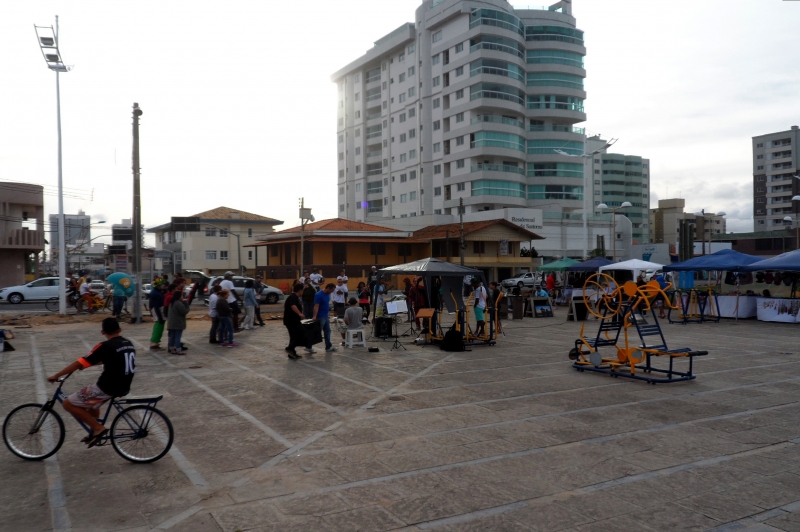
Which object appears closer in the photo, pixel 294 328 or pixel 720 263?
pixel 294 328

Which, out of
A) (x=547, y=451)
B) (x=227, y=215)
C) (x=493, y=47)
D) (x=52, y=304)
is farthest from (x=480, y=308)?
(x=227, y=215)

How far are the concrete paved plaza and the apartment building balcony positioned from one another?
3300 centimetres

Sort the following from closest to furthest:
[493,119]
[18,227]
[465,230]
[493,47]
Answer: [18,227] < [465,230] < [493,47] < [493,119]

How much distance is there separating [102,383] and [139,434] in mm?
722

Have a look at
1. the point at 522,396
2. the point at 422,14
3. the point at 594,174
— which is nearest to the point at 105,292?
the point at 522,396

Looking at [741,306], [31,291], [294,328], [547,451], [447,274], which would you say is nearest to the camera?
[547,451]

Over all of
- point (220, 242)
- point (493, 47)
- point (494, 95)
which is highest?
point (493, 47)

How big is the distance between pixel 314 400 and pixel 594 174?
118 metres

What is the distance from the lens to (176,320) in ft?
47.9

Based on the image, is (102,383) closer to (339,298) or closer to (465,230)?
(339,298)

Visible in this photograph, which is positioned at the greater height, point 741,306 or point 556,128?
point 556,128

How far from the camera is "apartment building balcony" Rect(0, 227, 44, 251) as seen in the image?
132ft

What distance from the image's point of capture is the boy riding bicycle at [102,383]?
6418mm

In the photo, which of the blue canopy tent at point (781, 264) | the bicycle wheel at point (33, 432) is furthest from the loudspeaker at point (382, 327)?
the blue canopy tent at point (781, 264)
